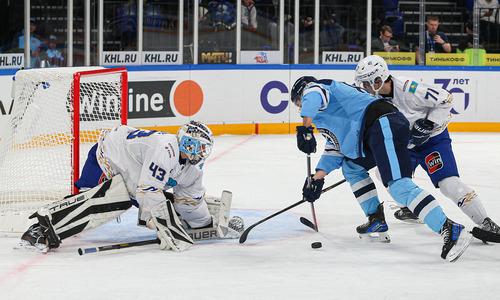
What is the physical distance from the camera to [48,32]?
35.6 feet

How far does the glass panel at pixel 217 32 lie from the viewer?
39.1 feet

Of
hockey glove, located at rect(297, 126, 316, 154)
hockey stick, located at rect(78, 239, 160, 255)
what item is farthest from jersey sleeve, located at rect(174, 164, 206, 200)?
hockey glove, located at rect(297, 126, 316, 154)

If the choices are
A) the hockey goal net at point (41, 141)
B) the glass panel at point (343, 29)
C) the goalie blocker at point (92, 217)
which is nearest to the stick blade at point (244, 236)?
the goalie blocker at point (92, 217)

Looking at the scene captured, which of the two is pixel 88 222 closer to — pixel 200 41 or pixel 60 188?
pixel 60 188

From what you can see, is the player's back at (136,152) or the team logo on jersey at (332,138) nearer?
the player's back at (136,152)

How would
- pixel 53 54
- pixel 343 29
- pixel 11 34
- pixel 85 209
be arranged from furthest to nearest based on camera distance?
pixel 343 29, pixel 53 54, pixel 11 34, pixel 85 209

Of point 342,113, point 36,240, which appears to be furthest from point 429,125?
point 36,240

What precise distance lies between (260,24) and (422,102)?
648cm

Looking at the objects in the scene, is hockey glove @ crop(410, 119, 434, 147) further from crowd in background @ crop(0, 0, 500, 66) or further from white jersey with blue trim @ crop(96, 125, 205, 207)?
crowd in background @ crop(0, 0, 500, 66)

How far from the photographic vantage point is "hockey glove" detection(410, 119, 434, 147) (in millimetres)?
5902

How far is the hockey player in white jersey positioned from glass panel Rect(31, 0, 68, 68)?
220 inches

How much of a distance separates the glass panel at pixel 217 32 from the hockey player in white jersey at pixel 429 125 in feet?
19.8

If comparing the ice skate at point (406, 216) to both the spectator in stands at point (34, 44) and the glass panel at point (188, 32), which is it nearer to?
the spectator in stands at point (34, 44)

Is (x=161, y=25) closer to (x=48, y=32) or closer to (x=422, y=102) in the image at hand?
(x=48, y=32)
